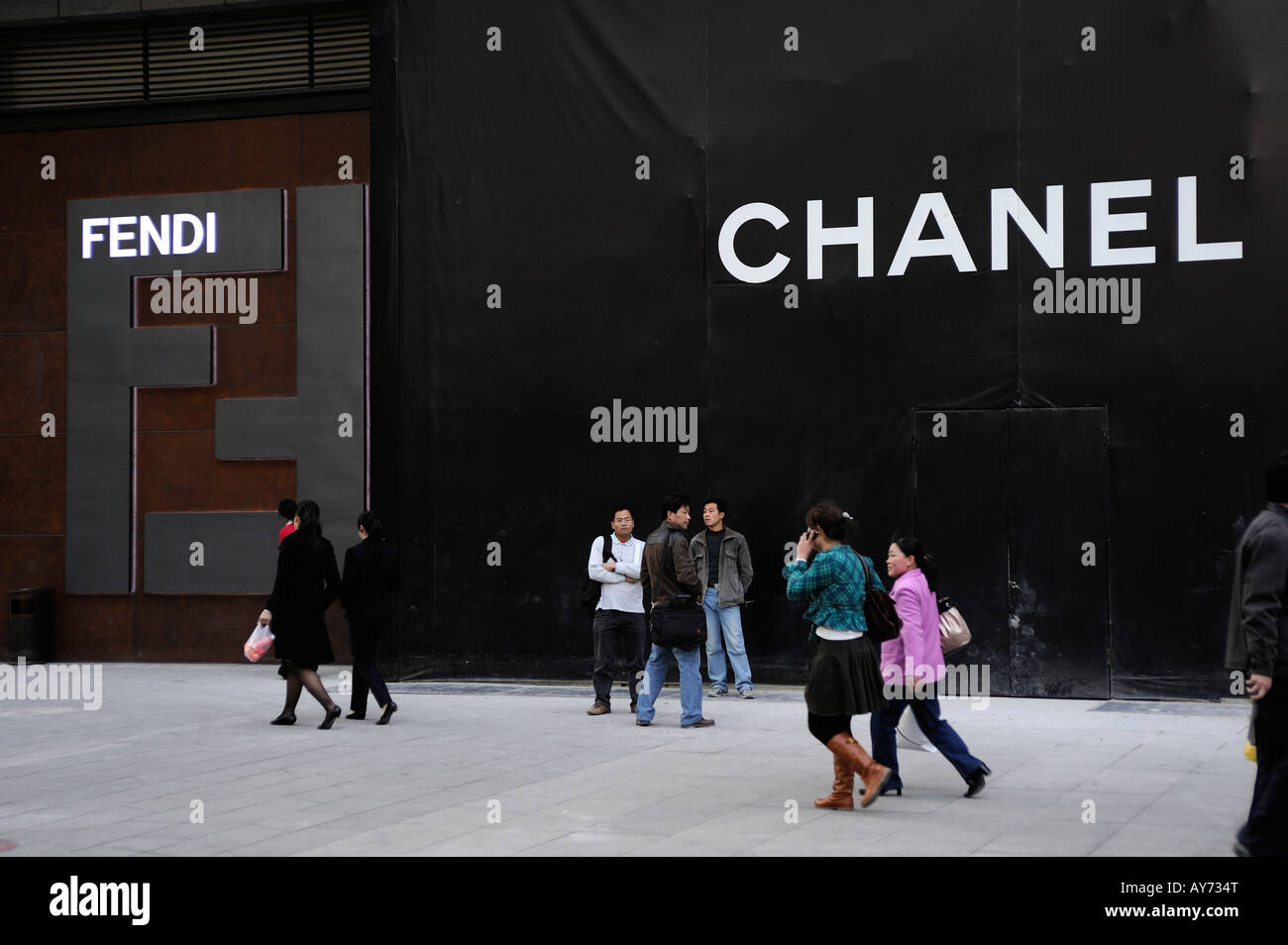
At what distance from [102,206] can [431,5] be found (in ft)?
17.1

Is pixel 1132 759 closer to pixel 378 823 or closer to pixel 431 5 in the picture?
pixel 378 823

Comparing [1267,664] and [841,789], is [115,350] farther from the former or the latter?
[1267,664]

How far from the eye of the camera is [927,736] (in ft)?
29.0

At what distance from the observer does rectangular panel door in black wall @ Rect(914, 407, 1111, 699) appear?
13625 millimetres

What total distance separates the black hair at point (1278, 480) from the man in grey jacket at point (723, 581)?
8.03 metres

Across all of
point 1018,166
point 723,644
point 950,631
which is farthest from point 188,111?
point 950,631

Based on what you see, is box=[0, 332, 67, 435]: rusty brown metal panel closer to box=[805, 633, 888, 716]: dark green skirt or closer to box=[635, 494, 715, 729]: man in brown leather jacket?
box=[635, 494, 715, 729]: man in brown leather jacket

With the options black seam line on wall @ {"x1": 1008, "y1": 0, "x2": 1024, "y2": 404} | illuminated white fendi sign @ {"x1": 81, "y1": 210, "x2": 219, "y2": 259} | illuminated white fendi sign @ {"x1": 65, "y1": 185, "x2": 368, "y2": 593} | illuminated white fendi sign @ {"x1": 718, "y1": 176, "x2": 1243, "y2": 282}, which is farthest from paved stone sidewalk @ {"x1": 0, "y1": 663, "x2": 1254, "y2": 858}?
illuminated white fendi sign @ {"x1": 81, "y1": 210, "x2": 219, "y2": 259}

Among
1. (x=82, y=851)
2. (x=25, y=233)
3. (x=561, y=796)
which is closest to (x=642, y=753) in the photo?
(x=561, y=796)

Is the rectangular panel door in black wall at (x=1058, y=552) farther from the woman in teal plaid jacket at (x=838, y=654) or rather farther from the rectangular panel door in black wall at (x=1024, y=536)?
the woman in teal plaid jacket at (x=838, y=654)

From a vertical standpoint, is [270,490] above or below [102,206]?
below

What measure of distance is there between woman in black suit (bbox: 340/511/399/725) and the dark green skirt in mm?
5176

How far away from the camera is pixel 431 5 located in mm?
15992

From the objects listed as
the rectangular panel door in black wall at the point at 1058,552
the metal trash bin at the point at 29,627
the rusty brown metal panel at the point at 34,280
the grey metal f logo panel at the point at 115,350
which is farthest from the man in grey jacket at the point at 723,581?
the rusty brown metal panel at the point at 34,280
